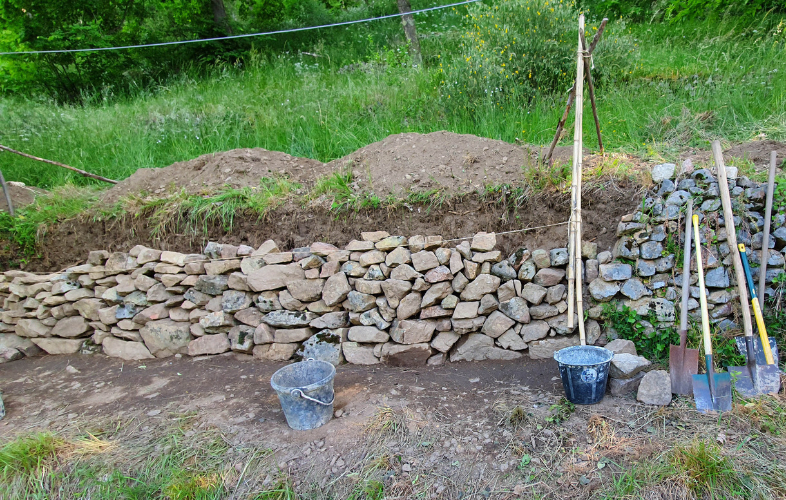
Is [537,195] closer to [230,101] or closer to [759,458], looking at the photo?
[759,458]

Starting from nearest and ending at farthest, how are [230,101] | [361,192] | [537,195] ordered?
[537,195] < [361,192] < [230,101]

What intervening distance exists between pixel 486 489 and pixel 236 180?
12.2 feet

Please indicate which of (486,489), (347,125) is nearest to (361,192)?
(347,125)

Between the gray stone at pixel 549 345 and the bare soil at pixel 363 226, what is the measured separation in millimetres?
732

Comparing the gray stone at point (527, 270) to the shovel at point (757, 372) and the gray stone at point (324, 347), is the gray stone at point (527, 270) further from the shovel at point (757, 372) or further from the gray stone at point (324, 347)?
the gray stone at point (324, 347)

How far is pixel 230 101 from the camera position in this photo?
7391 millimetres

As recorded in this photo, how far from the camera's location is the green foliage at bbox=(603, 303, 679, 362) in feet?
11.7

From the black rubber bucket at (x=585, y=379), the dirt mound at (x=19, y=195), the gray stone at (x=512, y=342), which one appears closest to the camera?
the black rubber bucket at (x=585, y=379)

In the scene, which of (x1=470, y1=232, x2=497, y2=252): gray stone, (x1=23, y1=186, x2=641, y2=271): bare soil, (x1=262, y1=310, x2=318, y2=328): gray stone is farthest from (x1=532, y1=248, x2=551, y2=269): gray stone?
(x1=262, y1=310, x2=318, y2=328): gray stone

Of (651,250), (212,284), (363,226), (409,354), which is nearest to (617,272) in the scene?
(651,250)

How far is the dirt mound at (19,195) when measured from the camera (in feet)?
18.8

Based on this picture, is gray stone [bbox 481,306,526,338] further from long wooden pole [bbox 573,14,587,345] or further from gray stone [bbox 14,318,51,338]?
gray stone [bbox 14,318,51,338]

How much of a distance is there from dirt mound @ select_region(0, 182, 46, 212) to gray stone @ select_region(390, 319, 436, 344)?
4.65m

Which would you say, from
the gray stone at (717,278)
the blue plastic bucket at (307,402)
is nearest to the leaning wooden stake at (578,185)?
the gray stone at (717,278)
